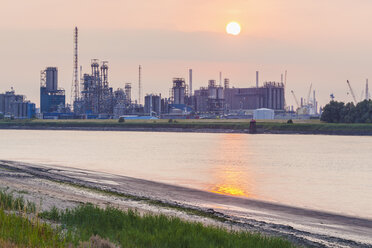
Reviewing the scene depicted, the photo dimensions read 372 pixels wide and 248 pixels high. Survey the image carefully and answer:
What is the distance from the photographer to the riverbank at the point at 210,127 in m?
136

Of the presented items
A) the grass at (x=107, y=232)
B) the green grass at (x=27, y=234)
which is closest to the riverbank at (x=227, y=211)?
the grass at (x=107, y=232)

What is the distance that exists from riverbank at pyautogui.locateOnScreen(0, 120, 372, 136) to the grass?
125462mm

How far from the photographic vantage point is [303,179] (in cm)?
4175

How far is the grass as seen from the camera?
416 inches

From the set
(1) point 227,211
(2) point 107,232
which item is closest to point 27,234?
(2) point 107,232

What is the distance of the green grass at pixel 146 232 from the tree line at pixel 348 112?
424ft

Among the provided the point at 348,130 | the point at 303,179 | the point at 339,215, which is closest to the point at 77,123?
the point at 348,130

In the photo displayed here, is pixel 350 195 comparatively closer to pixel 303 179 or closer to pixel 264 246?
pixel 303 179

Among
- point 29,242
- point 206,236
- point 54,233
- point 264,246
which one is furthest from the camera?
point 206,236

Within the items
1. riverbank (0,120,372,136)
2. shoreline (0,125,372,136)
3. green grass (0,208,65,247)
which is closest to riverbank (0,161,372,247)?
green grass (0,208,65,247)

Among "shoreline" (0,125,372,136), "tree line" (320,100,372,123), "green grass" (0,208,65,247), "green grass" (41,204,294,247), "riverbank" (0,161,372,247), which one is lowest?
"shoreline" (0,125,372,136)

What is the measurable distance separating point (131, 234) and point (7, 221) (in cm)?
307

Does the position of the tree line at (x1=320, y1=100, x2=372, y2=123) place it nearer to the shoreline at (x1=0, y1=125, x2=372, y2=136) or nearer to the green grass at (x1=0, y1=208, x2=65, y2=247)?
the shoreline at (x1=0, y1=125, x2=372, y2=136)

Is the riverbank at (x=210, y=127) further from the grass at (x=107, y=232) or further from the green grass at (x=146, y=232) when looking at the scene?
the grass at (x=107, y=232)
